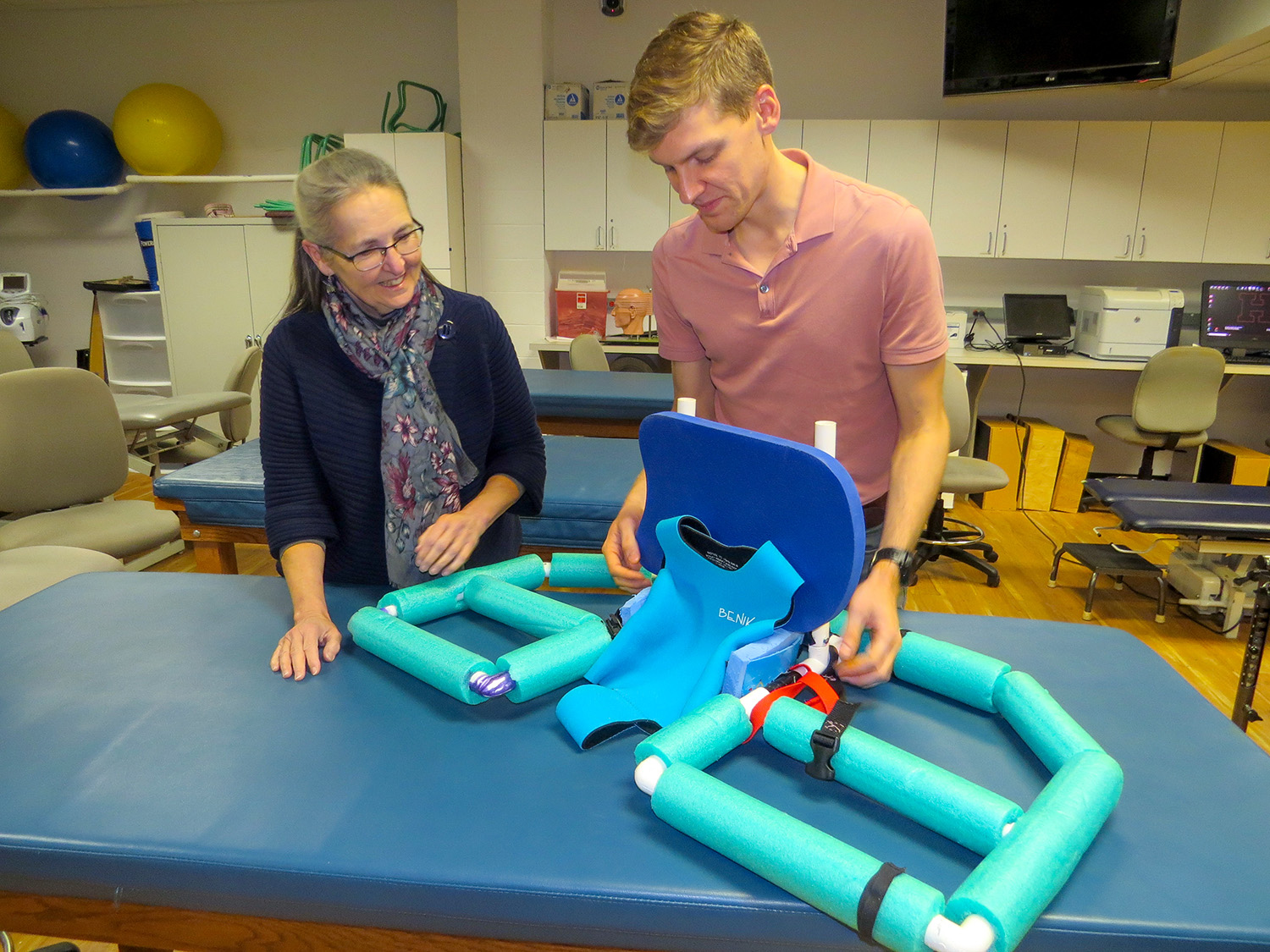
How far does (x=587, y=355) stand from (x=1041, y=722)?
3664 millimetres

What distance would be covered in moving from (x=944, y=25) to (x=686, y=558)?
530cm

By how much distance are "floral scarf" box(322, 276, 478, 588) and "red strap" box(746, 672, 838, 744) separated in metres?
0.73

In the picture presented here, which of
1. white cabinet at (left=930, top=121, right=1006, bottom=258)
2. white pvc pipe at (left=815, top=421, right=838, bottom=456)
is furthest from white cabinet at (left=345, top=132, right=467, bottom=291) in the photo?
white pvc pipe at (left=815, top=421, right=838, bottom=456)

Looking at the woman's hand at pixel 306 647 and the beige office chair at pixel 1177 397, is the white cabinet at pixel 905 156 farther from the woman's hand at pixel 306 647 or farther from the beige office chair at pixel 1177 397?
the woman's hand at pixel 306 647

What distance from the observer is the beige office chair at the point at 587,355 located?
4324 mm

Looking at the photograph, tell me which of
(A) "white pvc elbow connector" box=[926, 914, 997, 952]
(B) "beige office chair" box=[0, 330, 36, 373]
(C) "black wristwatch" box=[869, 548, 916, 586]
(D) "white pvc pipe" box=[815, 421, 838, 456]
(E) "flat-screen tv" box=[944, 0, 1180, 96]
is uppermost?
(E) "flat-screen tv" box=[944, 0, 1180, 96]

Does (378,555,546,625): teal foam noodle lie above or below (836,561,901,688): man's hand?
below

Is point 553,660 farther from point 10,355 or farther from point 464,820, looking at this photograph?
point 10,355

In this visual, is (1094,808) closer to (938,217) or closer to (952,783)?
(952,783)

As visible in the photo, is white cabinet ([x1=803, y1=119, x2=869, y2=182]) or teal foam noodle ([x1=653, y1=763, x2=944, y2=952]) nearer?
teal foam noodle ([x1=653, y1=763, x2=944, y2=952])

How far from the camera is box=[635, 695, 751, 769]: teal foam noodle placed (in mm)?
817

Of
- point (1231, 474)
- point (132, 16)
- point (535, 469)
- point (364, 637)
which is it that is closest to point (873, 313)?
point (535, 469)

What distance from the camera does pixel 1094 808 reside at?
0.74m

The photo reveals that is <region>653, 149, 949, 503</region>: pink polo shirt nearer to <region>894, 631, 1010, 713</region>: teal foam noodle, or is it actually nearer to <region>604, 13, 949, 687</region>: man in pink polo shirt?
<region>604, 13, 949, 687</region>: man in pink polo shirt
